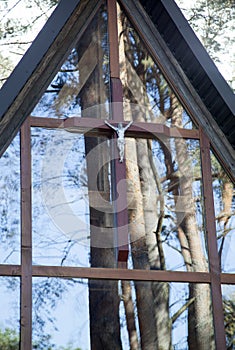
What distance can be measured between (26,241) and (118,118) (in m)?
1.30

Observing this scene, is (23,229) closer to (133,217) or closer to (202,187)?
(133,217)

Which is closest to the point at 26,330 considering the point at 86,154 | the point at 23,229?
the point at 23,229

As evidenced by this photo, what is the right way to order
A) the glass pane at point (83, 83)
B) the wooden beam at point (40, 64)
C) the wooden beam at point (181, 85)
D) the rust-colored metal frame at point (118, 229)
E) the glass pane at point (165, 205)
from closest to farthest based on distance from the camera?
the rust-colored metal frame at point (118, 229)
the wooden beam at point (40, 64)
the glass pane at point (165, 205)
the glass pane at point (83, 83)
the wooden beam at point (181, 85)

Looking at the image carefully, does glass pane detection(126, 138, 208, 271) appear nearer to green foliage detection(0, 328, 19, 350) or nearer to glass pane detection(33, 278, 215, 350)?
glass pane detection(33, 278, 215, 350)

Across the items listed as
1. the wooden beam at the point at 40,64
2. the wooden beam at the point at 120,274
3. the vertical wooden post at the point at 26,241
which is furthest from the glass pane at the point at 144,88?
the wooden beam at the point at 120,274

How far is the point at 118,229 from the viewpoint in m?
8.76

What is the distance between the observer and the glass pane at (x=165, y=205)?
8.86 metres

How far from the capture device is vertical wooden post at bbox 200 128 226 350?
28.3 ft

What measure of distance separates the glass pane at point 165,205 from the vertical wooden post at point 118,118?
0.12 meters

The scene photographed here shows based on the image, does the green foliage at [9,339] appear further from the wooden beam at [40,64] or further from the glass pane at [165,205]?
the wooden beam at [40,64]

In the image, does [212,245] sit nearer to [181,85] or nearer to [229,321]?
[229,321]

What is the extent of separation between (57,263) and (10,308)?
53 centimetres

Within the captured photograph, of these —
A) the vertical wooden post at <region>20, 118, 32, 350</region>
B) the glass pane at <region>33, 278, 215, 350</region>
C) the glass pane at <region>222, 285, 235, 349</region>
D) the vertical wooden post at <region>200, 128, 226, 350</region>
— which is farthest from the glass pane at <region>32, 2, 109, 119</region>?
the glass pane at <region>222, 285, 235, 349</region>

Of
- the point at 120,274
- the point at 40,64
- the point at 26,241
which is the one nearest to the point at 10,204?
the point at 26,241
